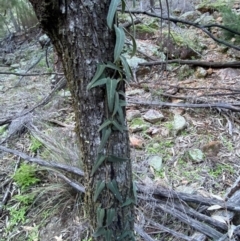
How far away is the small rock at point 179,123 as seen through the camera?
219cm

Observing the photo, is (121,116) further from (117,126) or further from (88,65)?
(88,65)

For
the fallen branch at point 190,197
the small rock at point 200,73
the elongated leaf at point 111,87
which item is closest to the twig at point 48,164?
the fallen branch at point 190,197

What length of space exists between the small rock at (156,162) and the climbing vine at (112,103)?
0.74 meters

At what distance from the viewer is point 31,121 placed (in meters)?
2.48

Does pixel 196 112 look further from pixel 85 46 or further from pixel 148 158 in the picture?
pixel 85 46

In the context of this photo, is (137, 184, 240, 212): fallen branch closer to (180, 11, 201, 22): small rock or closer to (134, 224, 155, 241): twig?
(134, 224, 155, 241): twig

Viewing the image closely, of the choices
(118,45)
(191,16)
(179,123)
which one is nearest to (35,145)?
(179,123)

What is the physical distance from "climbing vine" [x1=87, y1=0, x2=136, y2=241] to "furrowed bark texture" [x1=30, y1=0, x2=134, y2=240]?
0.02 metres

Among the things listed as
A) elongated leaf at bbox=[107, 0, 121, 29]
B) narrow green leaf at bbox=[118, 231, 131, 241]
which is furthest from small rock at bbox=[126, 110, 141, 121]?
elongated leaf at bbox=[107, 0, 121, 29]

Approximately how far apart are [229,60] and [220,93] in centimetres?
82

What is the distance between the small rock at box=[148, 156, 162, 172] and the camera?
1.93 metres

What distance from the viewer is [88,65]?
95cm

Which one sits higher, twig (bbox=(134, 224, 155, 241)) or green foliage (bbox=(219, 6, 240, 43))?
green foliage (bbox=(219, 6, 240, 43))

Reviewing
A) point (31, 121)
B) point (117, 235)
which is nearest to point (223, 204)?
point (117, 235)
